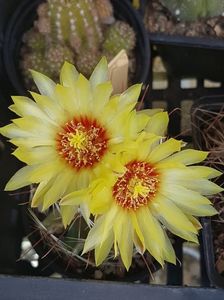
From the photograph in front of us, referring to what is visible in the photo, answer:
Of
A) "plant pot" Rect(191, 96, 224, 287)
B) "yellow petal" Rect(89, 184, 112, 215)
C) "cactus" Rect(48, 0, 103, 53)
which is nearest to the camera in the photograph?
"yellow petal" Rect(89, 184, 112, 215)

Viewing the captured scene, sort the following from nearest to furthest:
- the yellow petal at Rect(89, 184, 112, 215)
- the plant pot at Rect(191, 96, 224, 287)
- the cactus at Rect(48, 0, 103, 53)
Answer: the yellow petal at Rect(89, 184, 112, 215) < the plant pot at Rect(191, 96, 224, 287) < the cactus at Rect(48, 0, 103, 53)

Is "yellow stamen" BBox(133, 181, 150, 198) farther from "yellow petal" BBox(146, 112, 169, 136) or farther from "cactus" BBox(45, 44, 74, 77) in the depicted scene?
"cactus" BBox(45, 44, 74, 77)

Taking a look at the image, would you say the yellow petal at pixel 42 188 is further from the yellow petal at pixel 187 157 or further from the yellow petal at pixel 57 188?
the yellow petal at pixel 187 157

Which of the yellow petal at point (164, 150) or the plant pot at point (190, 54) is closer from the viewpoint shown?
the yellow petal at point (164, 150)

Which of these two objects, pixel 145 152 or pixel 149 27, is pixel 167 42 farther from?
pixel 145 152

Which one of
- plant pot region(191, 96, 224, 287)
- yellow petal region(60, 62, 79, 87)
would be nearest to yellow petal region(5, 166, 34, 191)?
yellow petal region(60, 62, 79, 87)

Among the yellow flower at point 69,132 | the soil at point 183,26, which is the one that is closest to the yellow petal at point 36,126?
the yellow flower at point 69,132
